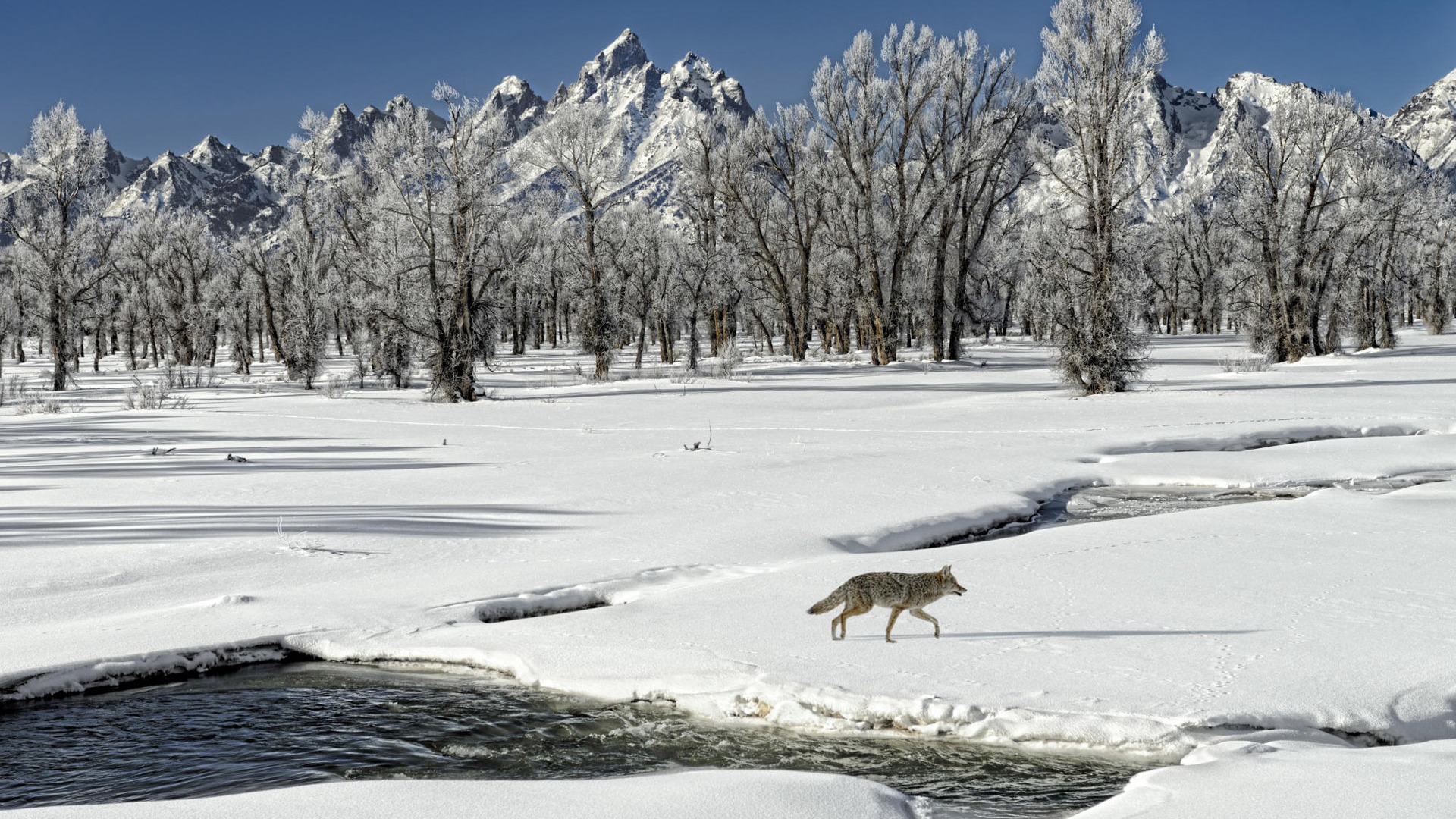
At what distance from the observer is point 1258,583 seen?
26.3ft

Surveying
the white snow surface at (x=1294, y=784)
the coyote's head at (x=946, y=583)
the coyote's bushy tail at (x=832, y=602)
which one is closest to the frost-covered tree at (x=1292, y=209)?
the coyote's head at (x=946, y=583)

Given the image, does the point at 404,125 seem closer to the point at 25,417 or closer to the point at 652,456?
the point at 25,417

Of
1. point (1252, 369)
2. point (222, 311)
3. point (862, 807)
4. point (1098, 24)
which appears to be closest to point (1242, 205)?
point (1252, 369)

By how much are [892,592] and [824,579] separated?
7.75 ft

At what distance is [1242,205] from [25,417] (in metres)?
42.8

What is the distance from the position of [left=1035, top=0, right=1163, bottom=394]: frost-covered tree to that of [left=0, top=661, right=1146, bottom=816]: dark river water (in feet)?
69.7

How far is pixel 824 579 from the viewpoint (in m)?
8.58

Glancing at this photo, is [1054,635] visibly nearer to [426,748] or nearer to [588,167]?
[426,748]

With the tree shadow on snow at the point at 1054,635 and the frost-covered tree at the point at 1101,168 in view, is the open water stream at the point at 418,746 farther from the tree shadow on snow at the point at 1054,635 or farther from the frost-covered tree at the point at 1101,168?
the frost-covered tree at the point at 1101,168

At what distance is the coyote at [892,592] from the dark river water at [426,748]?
985 millimetres

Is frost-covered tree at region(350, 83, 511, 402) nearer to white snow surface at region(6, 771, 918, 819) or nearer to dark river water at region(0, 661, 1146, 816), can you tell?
dark river water at region(0, 661, 1146, 816)

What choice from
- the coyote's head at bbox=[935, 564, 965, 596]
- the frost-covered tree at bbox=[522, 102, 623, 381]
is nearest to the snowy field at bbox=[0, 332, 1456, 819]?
the coyote's head at bbox=[935, 564, 965, 596]

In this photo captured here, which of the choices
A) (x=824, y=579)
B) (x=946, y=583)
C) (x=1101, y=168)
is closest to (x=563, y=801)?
(x=946, y=583)

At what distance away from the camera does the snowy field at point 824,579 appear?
5.35m
